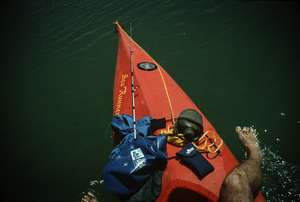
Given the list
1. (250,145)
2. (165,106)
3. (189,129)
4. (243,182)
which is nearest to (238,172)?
(243,182)

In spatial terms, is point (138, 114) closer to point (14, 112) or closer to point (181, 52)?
point (181, 52)

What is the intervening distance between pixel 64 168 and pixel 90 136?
88 centimetres

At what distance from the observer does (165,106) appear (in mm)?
4520

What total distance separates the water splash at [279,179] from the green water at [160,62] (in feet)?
0.05

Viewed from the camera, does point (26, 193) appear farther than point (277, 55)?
No

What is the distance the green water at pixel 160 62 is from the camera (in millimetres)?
5184

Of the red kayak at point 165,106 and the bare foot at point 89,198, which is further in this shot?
the bare foot at point 89,198

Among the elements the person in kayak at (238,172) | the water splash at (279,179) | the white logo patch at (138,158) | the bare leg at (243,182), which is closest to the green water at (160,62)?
the water splash at (279,179)

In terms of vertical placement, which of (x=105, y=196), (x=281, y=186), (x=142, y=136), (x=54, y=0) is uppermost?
(x=54, y=0)

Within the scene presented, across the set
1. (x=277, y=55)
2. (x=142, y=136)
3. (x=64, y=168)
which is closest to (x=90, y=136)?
(x=64, y=168)

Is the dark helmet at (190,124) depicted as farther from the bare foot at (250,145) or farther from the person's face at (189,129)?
the bare foot at (250,145)

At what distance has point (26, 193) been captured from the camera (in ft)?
16.9

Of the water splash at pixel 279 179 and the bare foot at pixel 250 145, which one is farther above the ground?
the bare foot at pixel 250 145

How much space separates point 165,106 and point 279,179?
225 cm
